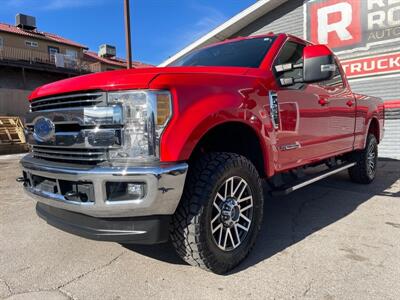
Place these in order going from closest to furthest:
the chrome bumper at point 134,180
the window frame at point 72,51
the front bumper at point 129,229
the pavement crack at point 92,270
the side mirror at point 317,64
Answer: the chrome bumper at point 134,180, the front bumper at point 129,229, the pavement crack at point 92,270, the side mirror at point 317,64, the window frame at point 72,51

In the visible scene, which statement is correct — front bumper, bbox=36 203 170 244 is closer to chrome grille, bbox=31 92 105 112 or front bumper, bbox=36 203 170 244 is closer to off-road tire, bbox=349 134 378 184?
chrome grille, bbox=31 92 105 112

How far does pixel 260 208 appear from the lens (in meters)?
3.08

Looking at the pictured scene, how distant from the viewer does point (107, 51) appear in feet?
125

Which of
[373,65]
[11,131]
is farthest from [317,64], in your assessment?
[11,131]

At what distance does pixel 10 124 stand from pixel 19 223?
13.2 meters

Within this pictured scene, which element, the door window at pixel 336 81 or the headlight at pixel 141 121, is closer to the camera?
the headlight at pixel 141 121

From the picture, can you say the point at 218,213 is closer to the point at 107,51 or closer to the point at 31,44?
the point at 31,44

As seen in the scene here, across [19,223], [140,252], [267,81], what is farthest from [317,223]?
[19,223]

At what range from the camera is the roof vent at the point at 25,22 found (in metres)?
31.7

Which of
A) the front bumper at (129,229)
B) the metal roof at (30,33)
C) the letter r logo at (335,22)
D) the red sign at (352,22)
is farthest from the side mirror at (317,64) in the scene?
the metal roof at (30,33)

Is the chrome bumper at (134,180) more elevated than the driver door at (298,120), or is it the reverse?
the driver door at (298,120)

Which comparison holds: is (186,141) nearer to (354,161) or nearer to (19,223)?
(19,223)

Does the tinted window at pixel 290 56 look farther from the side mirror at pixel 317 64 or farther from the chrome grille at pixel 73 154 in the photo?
the chrome grille at pixel 73 154

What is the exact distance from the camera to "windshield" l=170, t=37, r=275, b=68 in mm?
3574
